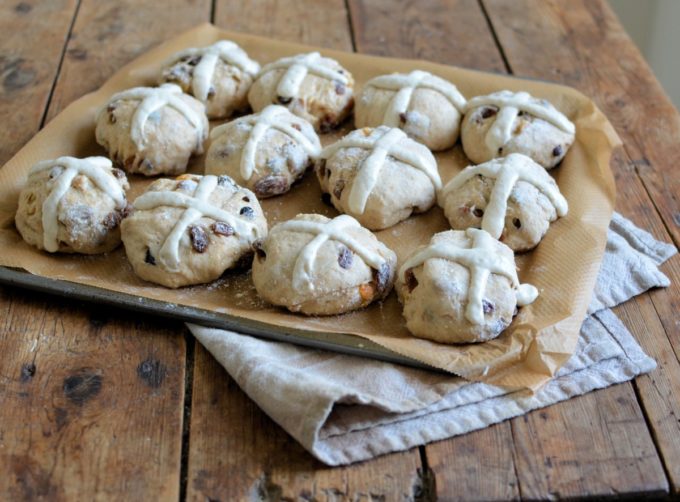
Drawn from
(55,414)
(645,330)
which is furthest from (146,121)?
(645,330)

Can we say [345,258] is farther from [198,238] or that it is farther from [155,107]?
[155,107]

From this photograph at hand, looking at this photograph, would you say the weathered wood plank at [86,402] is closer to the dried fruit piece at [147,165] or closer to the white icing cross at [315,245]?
the white icing cross at [315,245]

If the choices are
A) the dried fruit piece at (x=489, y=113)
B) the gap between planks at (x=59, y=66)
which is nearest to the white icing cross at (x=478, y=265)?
the dried fruit piece at (x=489, y=113)

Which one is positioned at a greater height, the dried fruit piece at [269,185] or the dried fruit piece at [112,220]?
the dried fruit piece at [269,185]

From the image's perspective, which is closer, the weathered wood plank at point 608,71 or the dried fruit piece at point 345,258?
the dried fruit piece at point 345,258

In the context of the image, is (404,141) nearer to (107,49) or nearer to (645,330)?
(645,330)

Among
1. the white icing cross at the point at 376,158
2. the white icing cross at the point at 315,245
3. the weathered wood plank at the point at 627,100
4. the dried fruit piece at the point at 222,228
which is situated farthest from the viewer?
the white icing cross at the point at 376,158

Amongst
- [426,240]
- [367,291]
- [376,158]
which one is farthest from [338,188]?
[367,291]
